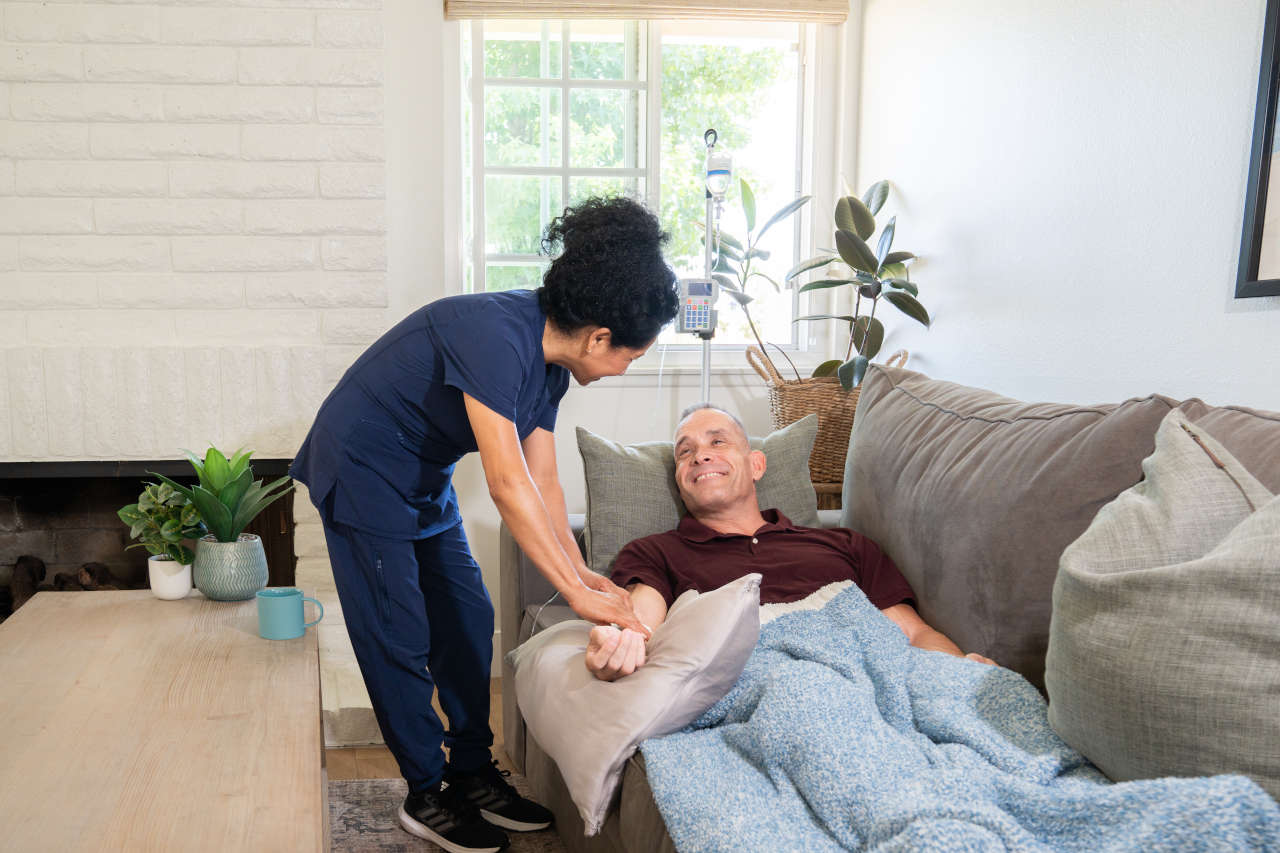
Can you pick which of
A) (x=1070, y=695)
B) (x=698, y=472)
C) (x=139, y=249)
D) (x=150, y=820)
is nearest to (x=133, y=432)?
(x=139, y=249)

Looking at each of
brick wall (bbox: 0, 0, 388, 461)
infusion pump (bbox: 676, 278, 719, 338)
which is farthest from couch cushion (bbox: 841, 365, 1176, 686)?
brick wall (bbox: 0, 0, 388, 461)

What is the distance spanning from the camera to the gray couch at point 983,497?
1414 mm

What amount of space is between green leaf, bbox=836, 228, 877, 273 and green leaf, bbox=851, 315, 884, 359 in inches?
7.8

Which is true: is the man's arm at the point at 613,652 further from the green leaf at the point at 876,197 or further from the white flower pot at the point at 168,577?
the green leaf at the point at 876,197

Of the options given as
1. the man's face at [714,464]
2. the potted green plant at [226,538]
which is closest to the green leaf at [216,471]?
the potted green plant at [226,538]

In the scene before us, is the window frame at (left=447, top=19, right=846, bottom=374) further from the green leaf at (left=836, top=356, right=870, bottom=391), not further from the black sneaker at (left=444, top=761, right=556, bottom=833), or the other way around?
the black sneaker at (left=444, top=761, right=556, bottom=833)

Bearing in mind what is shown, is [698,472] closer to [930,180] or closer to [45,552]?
[930,180]

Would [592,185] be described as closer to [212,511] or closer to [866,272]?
[866,272]

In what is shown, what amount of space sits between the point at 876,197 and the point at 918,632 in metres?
1.47

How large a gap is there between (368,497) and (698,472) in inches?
25.3

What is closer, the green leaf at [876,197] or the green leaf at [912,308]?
the green leaf at [912,308]

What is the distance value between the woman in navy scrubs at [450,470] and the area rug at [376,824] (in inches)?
1.5

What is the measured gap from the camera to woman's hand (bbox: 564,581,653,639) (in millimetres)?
1549

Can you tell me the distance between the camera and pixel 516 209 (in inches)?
124
